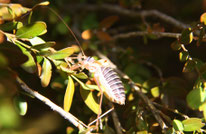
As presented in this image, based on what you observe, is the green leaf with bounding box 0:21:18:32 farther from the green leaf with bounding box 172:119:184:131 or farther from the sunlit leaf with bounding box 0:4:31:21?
the green leaf with bounding box 172:119:184:131

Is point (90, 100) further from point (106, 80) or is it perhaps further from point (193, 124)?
point (193, 124)

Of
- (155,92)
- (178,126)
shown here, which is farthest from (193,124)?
(155,92)

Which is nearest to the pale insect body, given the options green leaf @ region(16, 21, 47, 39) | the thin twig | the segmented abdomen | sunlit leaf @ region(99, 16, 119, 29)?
the segmented abdomen

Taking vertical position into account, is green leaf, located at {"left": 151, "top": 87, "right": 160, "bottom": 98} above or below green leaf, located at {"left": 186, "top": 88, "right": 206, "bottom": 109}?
below

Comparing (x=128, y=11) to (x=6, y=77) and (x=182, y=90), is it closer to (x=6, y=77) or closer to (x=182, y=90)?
(x=182, y=90)

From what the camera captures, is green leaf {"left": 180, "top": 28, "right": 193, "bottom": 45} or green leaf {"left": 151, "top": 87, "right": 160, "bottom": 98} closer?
green leaf {"left": 180, "top": 28, "right": 193, "bottom": 45}

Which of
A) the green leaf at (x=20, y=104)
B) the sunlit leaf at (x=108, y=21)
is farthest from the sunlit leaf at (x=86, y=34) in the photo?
the green leaf at (x=20, y=104)

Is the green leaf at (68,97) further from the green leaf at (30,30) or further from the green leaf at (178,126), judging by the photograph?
the green leaf at (178,126)
